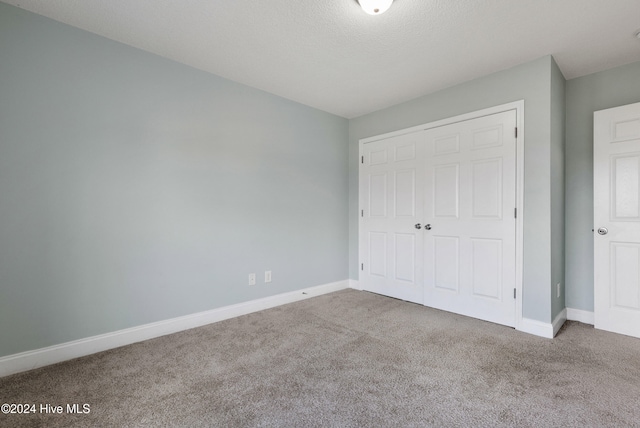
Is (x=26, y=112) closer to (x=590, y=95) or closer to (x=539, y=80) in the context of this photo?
(x=539, y=80)

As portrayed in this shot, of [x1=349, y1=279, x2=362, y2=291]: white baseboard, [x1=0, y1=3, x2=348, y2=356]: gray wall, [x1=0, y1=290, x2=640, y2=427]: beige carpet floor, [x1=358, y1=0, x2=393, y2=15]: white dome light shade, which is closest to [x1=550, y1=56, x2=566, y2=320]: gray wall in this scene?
[x1=0, y1=290, x2=640, y2=427]: beige carpet floor

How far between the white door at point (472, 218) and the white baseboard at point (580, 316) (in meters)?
0.75

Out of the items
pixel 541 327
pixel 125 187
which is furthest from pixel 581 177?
pixel 125 187

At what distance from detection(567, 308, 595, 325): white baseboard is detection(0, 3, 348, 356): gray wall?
9.45 ft

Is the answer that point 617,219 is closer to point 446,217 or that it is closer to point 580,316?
point 580,316

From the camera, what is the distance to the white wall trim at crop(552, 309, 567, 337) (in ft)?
8.35

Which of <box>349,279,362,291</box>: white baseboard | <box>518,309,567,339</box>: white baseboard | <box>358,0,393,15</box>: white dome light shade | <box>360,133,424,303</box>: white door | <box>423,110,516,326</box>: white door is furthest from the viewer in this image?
<box>349,279,362,291</box>: white baseboard

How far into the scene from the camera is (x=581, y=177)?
287 centimetres

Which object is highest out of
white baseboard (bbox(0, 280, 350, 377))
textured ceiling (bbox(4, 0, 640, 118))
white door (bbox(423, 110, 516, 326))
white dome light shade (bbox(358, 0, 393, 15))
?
textured ceiling (bbox(4, 0, 640, 118))

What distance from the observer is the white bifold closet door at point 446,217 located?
109 inches

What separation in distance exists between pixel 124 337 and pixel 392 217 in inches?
118

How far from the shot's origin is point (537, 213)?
8.42 ft

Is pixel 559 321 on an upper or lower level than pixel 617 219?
lower

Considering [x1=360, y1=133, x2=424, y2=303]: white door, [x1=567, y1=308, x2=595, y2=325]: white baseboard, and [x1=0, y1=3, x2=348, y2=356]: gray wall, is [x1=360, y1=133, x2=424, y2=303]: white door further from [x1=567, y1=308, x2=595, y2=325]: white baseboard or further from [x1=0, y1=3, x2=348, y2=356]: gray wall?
[x1=567, y1=308, x2=595, y2=325]: white baseboard
